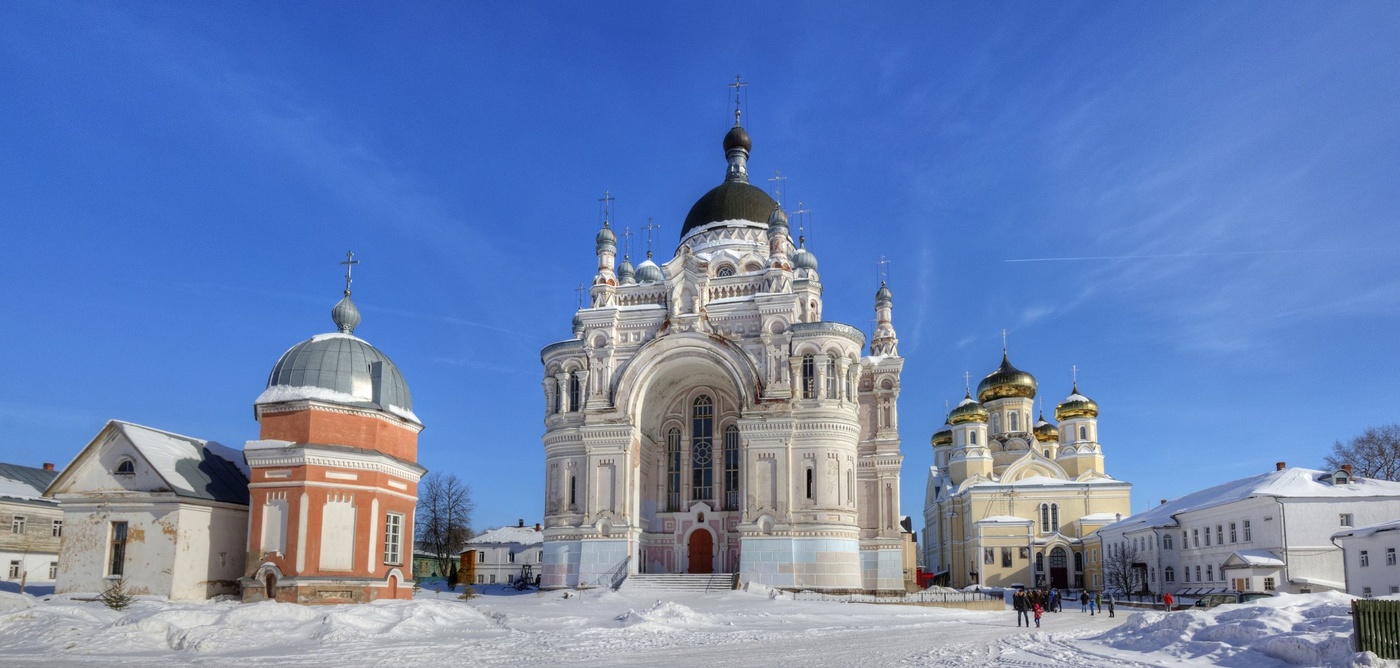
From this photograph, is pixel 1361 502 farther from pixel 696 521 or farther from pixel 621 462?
pixel 621 462

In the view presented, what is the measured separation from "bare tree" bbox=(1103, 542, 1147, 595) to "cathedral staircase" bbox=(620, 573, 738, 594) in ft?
64.9

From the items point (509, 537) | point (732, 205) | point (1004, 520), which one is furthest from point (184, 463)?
point (1004, 520)

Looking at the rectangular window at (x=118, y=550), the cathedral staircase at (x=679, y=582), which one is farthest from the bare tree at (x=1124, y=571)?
the rectangular window at (x=118, y=550)

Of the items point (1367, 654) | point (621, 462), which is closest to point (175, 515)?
point (621, 462)

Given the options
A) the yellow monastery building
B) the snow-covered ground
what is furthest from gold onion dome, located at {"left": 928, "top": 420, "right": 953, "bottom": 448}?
the snow-covered ground

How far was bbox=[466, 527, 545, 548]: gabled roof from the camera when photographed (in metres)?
63.7

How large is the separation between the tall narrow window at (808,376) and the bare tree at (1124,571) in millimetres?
17971

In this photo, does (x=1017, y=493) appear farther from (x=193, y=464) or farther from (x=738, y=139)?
(x=193, y=464)

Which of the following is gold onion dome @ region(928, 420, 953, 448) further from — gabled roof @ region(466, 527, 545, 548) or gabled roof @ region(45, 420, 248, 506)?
gabled roof @ region(45, 420, 248, 506)

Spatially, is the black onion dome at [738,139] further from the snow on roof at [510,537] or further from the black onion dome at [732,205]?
the snow on roof at [510,537]

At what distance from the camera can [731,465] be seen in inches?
1614

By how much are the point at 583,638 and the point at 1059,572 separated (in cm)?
4181

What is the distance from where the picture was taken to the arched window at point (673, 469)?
4102 cm

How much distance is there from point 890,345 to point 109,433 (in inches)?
1242
